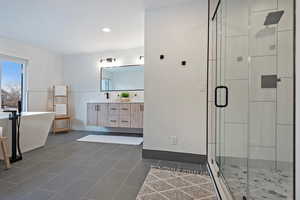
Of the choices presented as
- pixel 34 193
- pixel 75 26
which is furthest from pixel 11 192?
pixel 75 26

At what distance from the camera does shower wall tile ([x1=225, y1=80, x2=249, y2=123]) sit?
217 cm

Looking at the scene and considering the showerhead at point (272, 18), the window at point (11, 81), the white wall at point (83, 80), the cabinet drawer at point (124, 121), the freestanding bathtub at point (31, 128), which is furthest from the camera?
the white wall at point (83, 80)

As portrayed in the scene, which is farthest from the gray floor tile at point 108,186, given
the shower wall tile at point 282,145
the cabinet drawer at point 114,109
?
the cabinet drawer at point 114,109

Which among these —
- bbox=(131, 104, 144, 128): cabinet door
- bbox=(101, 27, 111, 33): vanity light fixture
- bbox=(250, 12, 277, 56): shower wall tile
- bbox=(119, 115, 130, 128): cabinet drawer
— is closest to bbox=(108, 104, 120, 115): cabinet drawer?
bbox=(119, 115, 130, 128): cabinet drawer

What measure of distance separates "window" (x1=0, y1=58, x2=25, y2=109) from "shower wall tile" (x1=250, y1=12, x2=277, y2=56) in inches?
206

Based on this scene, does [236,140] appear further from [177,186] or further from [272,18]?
[272,18]

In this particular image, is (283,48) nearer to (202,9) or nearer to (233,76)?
(233,76)

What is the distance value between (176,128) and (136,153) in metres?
0.95

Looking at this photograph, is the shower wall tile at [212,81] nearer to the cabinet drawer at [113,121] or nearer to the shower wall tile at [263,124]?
the shower wall tile at [263,124]

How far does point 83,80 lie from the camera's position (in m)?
5.05

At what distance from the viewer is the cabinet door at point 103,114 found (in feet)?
14.2

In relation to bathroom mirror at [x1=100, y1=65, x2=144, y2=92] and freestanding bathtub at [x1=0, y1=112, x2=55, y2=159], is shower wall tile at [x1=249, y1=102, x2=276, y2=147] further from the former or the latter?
freestanding bathtub at [x1=0, y1=112, x2=55, y2=159]

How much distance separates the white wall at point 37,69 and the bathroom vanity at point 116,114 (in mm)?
1494

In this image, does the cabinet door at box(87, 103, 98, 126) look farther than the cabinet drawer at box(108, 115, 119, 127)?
Yes
